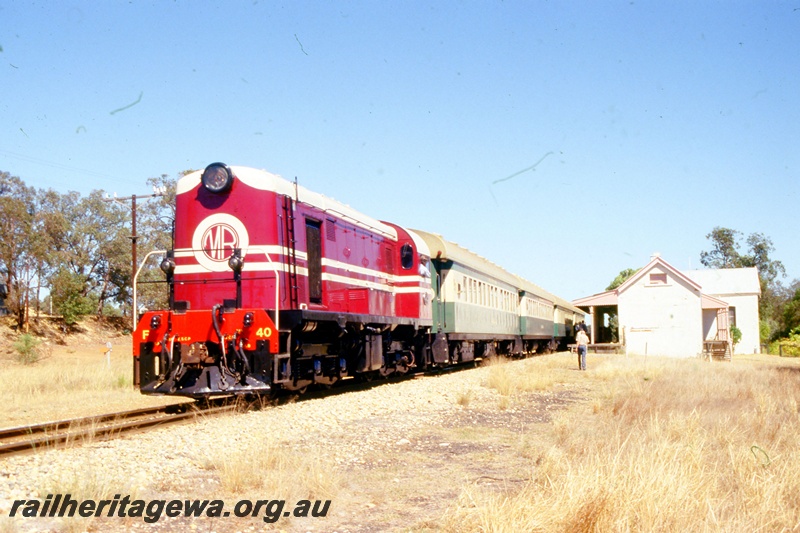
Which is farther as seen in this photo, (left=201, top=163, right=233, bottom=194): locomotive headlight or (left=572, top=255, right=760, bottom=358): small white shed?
(left=572, top=255, right=760, bottom=358): small white shed

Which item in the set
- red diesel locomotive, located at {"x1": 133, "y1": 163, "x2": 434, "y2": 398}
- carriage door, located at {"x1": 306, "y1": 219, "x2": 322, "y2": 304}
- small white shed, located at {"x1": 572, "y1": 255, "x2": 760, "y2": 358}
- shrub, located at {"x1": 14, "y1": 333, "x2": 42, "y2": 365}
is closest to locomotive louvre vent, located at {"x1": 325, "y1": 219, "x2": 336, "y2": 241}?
red diesel locomotive, located at {"x1": 133, "y1": 163, "x2": 434, "y2": 398}

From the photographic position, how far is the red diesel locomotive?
37.6 feet

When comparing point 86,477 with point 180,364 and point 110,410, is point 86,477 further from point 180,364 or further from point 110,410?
point 110,410

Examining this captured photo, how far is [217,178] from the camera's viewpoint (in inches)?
497

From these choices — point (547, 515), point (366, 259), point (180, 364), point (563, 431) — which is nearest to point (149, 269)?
point (366, 259)

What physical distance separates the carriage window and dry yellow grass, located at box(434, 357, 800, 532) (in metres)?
8.35

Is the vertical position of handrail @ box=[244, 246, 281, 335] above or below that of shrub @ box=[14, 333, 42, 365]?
above

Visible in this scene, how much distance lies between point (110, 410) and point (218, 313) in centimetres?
336

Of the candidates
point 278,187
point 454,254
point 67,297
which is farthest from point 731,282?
point 278,187

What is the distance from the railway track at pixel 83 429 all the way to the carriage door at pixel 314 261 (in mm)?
2903

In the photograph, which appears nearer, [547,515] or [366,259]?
[547,515]

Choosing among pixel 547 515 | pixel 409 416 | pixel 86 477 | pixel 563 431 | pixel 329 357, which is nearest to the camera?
pixel 547 515

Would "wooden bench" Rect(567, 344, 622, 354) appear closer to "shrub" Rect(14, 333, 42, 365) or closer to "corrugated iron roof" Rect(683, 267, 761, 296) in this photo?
"corrugated iron roof" Rect(683, 267, 761, 296)

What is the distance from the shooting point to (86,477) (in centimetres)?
600
